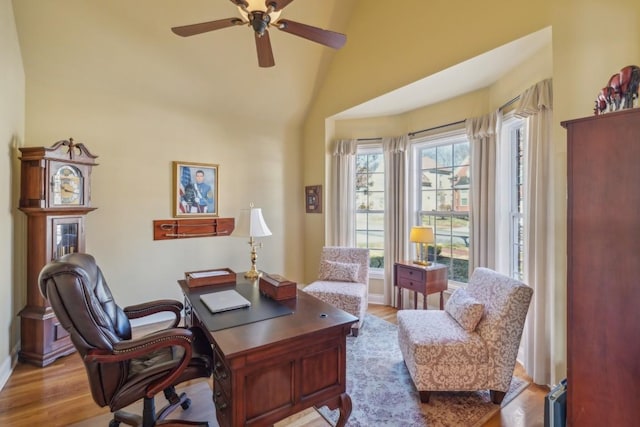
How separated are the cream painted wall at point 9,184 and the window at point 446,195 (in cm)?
412

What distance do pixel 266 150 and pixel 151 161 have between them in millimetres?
1528

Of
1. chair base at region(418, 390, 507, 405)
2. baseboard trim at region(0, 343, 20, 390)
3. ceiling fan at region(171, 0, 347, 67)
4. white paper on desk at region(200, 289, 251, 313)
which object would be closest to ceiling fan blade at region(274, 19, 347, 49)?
ceiling fan at region(171, 0, 347, 67)

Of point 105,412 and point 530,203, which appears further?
point 530,203

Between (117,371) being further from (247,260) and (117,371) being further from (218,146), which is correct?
(218,146)

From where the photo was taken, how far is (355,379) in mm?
2422

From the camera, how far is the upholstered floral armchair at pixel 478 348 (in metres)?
2.01

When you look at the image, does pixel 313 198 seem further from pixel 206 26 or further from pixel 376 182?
pixel 206 26

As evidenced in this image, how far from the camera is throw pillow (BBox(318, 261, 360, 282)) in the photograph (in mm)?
3537

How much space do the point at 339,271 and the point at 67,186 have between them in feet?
9.48

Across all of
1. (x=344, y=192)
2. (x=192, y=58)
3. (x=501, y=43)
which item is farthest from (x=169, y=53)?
(x=501, y=43)

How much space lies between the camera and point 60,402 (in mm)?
2146

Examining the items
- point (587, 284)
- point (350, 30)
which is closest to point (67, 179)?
A: point (350, 30)

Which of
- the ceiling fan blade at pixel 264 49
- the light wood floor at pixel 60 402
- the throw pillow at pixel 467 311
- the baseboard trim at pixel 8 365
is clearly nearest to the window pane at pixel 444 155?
the throw pillow at pixel 467 311

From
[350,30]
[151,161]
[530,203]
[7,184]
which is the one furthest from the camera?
[350,30]
